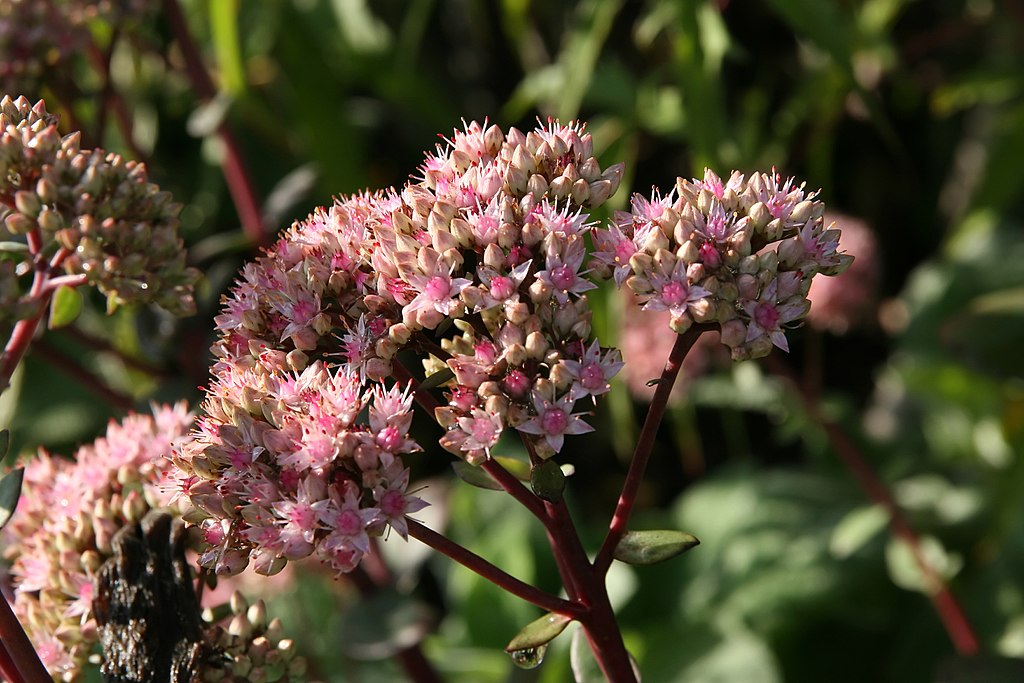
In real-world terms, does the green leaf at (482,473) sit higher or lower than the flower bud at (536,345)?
lower

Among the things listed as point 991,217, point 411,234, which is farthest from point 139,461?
point 991,217

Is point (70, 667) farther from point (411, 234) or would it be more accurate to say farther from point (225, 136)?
point (225, 136)

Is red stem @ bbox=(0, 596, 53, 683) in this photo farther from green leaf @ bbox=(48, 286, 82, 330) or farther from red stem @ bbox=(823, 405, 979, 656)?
red stem @ bbox=(823, 405, 979, 656)

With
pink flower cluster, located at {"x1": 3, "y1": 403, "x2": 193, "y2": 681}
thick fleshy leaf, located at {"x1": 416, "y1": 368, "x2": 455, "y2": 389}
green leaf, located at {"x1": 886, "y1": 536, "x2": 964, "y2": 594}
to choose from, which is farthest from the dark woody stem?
green leaf, located at {"x1": 886, "y1": 536, "x2": 964, "y2": 594}

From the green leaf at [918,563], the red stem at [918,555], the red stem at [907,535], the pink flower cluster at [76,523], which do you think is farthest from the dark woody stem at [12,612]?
the green leaf at [918,563]

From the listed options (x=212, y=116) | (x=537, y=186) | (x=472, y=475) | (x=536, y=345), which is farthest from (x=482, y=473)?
(x=212, y=116)

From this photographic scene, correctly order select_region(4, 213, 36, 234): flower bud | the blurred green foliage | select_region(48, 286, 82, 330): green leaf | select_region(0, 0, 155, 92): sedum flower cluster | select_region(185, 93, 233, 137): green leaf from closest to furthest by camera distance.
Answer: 1. select_region(4, 213, 36, 234): flower bud
2. select_region(48, 286, 82, 330): green leaf
3. select_region(0, 0, 155, 92): sedum flower cluster
4. select_region(185, 93, 233, 137): green leaf
5. the blurred green foliage

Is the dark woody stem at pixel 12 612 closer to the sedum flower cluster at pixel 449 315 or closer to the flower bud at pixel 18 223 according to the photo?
the flower bud at pixel 18 223
